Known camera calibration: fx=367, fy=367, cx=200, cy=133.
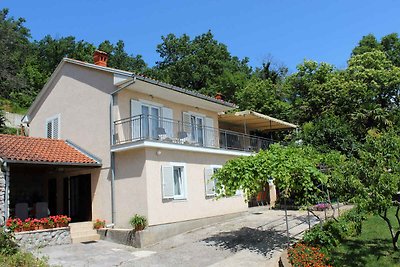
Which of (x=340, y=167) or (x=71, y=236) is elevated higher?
(x=340, y=167)

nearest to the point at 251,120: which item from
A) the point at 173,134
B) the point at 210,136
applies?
the point at 210,136

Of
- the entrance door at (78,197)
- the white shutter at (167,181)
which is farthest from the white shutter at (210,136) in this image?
the entrance door at (78,197)

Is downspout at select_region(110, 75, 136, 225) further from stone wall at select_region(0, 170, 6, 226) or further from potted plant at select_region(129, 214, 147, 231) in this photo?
stone wall at select_region(0, 170, 6, 226)

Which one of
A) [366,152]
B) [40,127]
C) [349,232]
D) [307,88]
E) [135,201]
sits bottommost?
[349,232]

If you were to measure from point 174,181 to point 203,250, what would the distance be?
15.7ft

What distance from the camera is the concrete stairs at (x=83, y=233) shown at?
1556 centimetres

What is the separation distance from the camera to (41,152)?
642 inches

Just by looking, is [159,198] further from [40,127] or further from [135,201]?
[40,127]

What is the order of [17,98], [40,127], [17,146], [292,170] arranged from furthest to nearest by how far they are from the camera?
[17,98] → [40,127] → [17,146] → [292,170]

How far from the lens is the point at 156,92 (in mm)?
18500

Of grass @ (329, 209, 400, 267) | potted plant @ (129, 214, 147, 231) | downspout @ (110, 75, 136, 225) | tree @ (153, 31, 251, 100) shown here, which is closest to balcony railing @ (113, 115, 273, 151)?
downspout @ (110, 75, 136, 225)

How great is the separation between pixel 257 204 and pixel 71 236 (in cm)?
1330

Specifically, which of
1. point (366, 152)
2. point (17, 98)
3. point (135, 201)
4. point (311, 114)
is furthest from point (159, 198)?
point (17, 98)

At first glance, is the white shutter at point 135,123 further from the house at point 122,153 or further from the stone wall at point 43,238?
the stone wall at point 43,238
